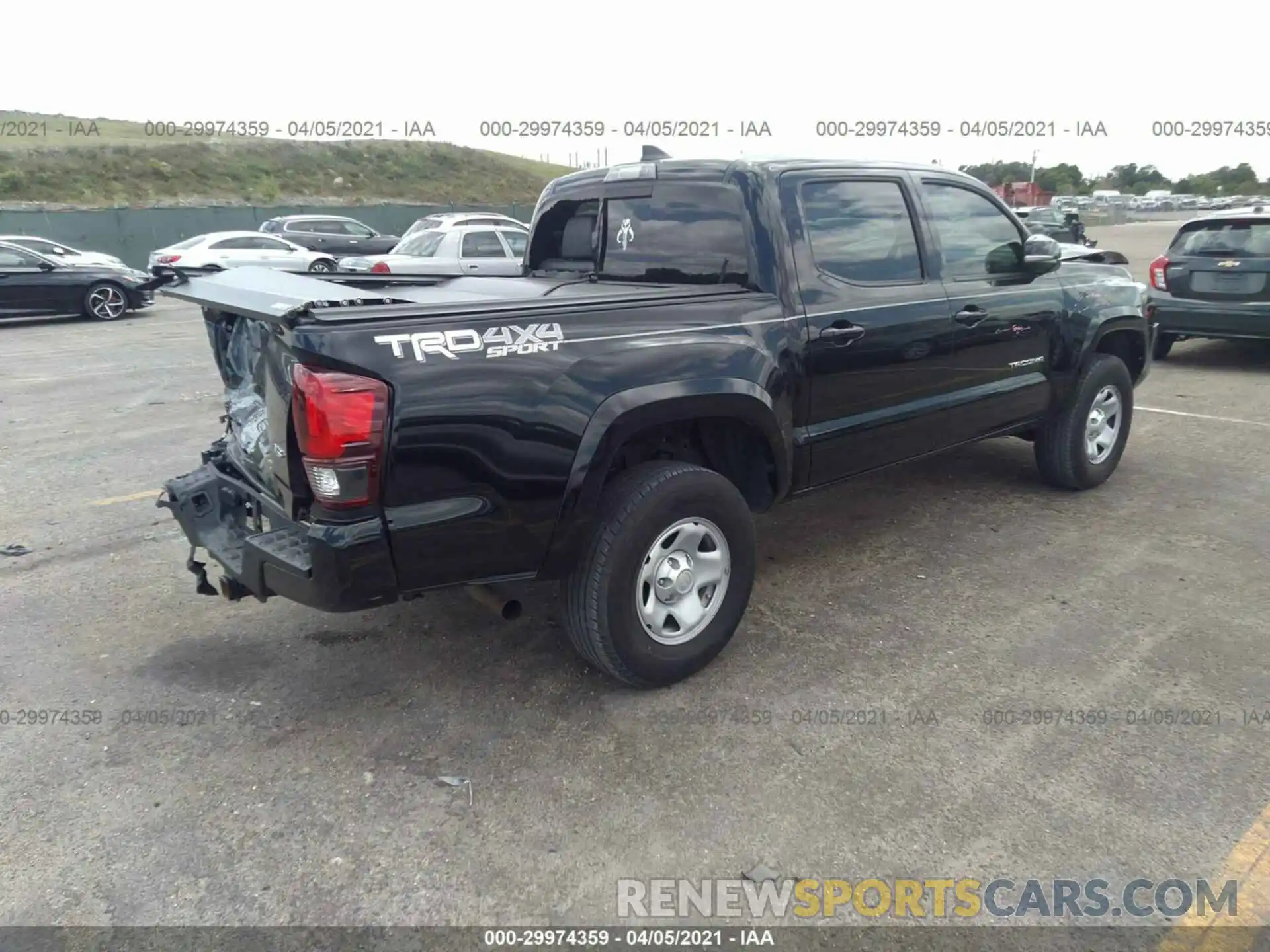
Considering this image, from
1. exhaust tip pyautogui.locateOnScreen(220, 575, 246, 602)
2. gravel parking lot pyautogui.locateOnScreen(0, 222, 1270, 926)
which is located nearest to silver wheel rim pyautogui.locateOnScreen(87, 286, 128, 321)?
gravel parking lot pyautogui.locateOnScreen(0, 222, 1270, 926)

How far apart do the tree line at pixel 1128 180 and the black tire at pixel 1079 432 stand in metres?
55.5

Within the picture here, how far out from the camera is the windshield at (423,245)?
15.0 metres

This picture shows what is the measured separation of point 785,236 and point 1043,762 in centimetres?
217

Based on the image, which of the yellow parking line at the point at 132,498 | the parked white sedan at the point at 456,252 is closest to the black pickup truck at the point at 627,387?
the yellow parking line at the point at 132,498

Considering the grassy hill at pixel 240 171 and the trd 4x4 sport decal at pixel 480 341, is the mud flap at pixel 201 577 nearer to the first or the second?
the trd 4x4 sport decal at pixel 480 341

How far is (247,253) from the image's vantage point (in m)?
18.0

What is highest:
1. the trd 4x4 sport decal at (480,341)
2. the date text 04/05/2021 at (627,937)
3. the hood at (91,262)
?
the trd 4x4 sport decal at (480,341)

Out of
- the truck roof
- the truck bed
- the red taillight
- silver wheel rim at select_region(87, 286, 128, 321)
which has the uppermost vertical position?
the truck roof

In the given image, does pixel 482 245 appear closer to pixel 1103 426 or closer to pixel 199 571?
pixel 1103 426

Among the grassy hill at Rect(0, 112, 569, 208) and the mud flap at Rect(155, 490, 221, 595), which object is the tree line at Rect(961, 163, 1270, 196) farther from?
the mud flap at Rect(155, 490, 221, 595)

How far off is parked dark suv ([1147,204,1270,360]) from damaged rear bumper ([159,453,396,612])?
8381mm

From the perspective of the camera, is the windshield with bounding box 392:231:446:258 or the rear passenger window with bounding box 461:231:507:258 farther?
the windshield with bounding box 392:231:446:258

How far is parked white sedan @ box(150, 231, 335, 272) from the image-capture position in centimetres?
1759

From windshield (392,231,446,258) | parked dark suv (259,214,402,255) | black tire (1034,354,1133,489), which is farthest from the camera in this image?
parked dark suv (259,214,402,255)
